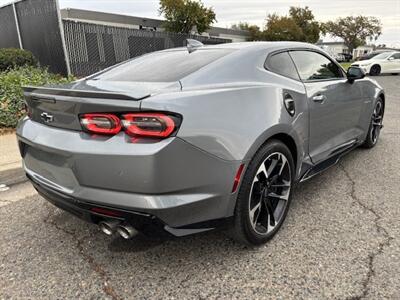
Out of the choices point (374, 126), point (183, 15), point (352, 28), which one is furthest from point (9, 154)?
point (352, 28)

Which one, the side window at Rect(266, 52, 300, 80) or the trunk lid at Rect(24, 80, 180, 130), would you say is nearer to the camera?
the trunk lid at Rect(24, 80, 180, 130)

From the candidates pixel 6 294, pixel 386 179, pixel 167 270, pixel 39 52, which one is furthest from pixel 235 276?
pixel 39 52

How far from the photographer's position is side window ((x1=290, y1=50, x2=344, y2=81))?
128 inches

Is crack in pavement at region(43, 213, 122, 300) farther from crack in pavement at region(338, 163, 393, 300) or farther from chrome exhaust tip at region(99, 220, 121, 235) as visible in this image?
crack in pavement at region(338, 163, 393, 300)

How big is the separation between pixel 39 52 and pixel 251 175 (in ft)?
45.2

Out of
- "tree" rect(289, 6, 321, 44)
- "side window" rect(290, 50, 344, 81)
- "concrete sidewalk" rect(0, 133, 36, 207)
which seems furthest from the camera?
"tree" rect(289, 6, 321, 44)

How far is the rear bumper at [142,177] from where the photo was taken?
75.6 inches

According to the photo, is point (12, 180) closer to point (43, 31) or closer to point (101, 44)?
point (43, 31)

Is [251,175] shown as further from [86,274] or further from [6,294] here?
[6,294]

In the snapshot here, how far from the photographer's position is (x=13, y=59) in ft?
38.4

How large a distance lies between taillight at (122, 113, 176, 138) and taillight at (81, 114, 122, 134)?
0.36ft

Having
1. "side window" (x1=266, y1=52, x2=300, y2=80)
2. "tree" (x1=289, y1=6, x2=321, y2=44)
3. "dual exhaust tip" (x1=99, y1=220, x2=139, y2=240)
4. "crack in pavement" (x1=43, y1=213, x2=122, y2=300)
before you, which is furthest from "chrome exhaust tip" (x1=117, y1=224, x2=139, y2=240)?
"tree" (x1=289, y1=6, x2=321, y2=44)

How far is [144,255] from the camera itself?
2564 millimetres

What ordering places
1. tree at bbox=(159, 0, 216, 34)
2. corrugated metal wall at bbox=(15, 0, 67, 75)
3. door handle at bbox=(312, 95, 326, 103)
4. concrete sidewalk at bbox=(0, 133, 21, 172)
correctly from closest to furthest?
door handle at bbox=(312, 95, 326, 103)
concrete sidewalk at bbox=(0, 133, 21, 172)
corrugated metal wall at bbox=(15, 0, 67, 75)
tree at bbox=(159, 0, 216, 34)
